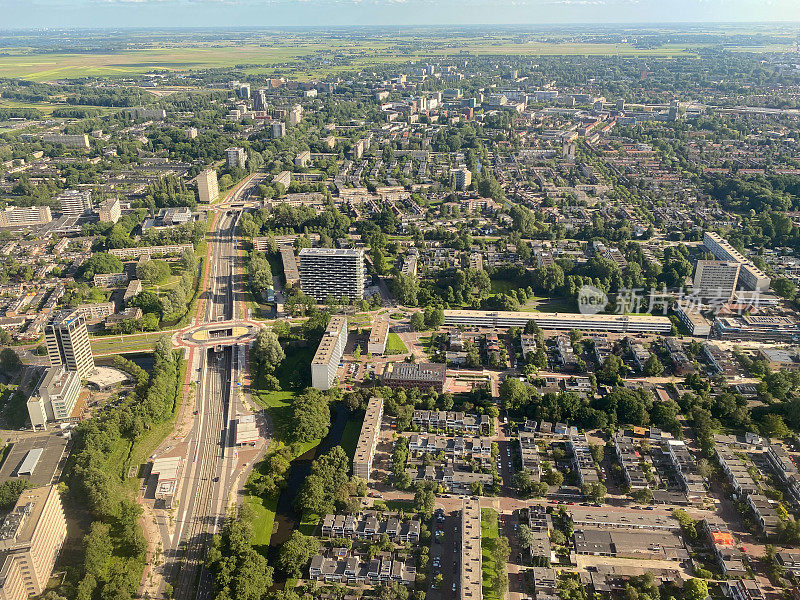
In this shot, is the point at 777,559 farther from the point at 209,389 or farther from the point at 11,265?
the point at 11,265

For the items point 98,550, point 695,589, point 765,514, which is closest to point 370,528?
point 98,550

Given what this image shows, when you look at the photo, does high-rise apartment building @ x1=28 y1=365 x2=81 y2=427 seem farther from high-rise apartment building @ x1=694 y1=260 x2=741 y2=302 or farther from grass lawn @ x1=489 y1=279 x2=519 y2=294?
high-rise apartment building @ x1=694 y1=260 x2=741 y2=302

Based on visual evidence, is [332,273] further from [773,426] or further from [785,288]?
[785,288]

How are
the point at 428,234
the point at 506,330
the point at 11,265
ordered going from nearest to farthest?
the point at 506,330 < the point at 11,265 < the point at 428,234

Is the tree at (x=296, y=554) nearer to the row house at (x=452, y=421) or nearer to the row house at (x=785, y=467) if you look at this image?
the row house at (x=452, y=421)

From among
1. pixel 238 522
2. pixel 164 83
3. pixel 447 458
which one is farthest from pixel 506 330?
pixel 164 83

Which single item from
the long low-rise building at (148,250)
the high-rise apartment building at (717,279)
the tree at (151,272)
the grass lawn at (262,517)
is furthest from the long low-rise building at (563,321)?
the long low-rise building at (148,250)
